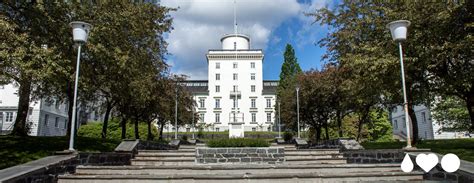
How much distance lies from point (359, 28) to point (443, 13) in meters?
4.22

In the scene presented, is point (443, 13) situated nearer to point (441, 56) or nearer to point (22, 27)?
point (441, 56)

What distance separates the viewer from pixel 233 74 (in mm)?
73062

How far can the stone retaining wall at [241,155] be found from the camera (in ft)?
37.1

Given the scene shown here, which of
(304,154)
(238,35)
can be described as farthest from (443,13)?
(238,35)

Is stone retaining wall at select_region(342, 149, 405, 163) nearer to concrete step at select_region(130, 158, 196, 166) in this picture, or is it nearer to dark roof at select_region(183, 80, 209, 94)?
concrete step at select_region(130, 158, 196, 166)

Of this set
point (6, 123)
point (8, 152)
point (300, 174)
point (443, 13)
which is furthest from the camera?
point (6, 123)

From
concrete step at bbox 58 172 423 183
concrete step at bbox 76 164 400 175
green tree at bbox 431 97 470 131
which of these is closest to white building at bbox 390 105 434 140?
green tree at bbox 431 97 470 131

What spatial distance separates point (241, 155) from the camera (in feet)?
37.4

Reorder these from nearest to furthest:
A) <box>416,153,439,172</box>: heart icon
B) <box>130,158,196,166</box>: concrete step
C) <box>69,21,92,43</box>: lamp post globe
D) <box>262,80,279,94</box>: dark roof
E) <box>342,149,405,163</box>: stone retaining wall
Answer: <box>416,153,439,172</box>: heart icon < <box>69,21,92,43</box>: lamp post globe < <box>342,149,405,163</box>: stone retaining wall < <box>130,158,196,166</box>: concrete step < <box>262,80,279,94</box>: dark roof

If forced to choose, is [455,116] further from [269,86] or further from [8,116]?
[8,116]

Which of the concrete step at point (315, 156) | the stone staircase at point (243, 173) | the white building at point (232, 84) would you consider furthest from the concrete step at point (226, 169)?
the white building at point (232, 84)

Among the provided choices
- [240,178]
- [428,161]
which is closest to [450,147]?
[240,178]

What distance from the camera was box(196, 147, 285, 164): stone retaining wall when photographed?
11.3 meters

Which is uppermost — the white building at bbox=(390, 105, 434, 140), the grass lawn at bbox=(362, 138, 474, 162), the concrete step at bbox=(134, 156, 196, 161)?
the white building at bbox=(390, 105, 434, 140)
